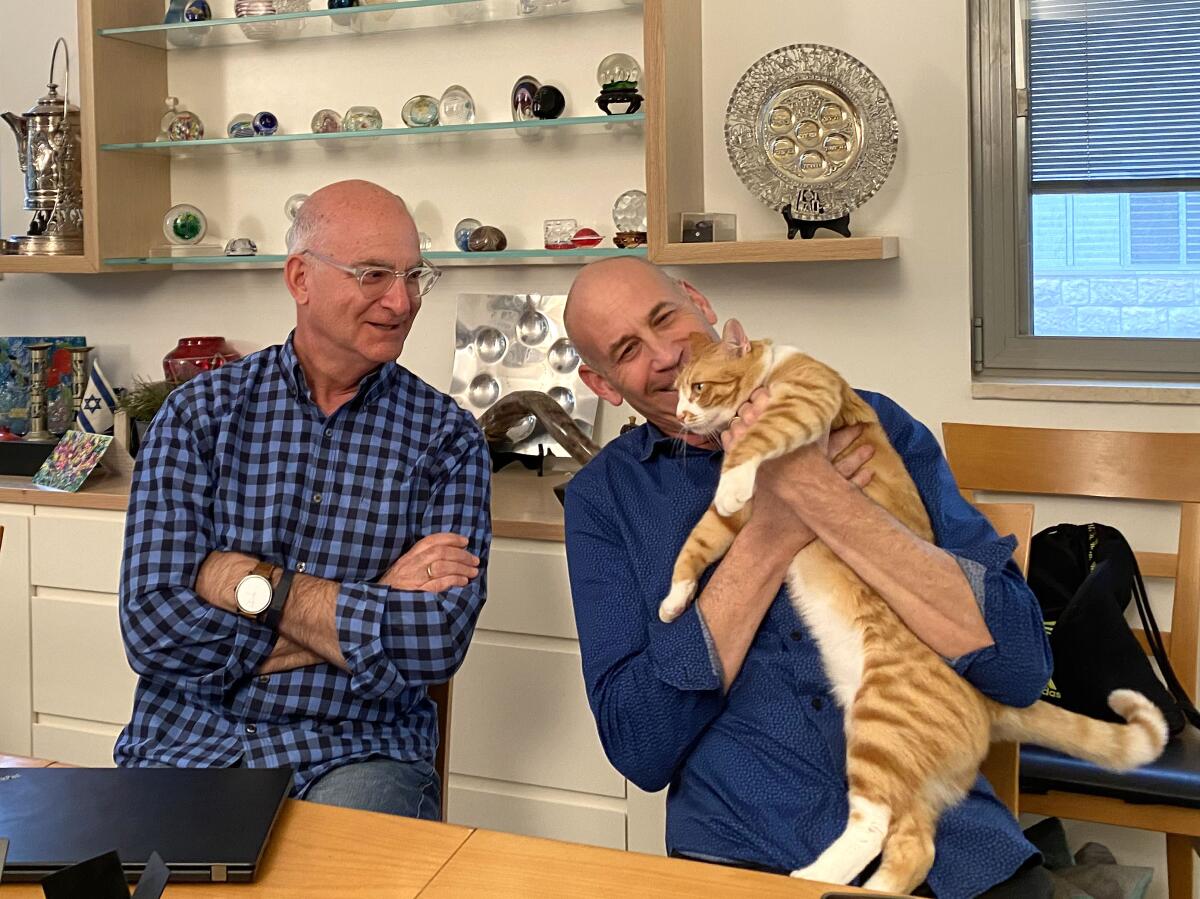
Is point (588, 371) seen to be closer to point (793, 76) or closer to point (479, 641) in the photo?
point (479, 641)

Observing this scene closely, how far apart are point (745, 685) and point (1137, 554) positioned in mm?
1287

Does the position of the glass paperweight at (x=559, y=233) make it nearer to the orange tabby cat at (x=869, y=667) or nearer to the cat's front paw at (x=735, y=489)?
the orange tabby cat at (x=869, y=667)

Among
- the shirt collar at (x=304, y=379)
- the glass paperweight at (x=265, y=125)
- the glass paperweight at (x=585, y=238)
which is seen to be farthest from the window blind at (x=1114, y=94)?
the glass paperweight at (x=265, y=125)

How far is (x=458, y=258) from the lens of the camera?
295 cm

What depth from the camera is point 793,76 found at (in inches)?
103

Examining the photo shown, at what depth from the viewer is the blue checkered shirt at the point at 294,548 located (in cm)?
171

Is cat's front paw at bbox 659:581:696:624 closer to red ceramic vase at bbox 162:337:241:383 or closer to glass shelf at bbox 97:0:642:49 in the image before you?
glass shelf at bbox 97:0:642:49

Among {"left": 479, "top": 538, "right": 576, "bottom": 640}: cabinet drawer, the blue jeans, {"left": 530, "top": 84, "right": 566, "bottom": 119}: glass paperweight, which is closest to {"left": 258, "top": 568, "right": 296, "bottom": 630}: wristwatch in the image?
the blue jeans

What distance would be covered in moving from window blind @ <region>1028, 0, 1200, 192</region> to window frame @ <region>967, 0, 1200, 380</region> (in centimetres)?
5

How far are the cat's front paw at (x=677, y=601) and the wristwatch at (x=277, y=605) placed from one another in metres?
0.56

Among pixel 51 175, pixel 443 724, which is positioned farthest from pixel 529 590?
pixel 51 175

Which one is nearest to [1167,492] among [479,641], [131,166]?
[479,641]

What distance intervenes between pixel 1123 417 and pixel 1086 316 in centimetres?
26

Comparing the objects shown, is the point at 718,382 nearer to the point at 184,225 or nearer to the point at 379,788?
the point at 379,788
